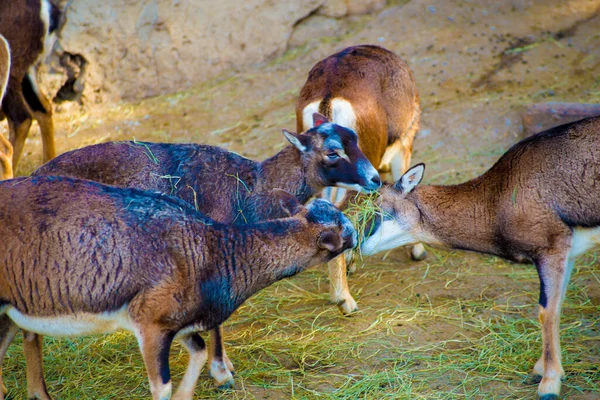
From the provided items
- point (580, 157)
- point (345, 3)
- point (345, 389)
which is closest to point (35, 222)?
point (345, 389)

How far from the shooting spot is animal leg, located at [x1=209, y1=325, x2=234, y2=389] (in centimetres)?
577

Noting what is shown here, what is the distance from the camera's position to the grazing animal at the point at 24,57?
912 centimetres

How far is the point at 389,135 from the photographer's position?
764cm

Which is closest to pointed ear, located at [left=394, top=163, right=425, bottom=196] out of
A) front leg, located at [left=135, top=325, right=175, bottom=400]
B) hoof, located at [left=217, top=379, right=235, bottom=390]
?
hoof, located at [left=217, top=379, right=235, bottom=390]

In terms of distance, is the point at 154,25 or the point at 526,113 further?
the point at 154,25

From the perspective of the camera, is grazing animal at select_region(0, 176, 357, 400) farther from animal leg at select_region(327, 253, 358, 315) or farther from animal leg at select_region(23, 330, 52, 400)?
animal leg at select_region(327, 253, 358, 315)

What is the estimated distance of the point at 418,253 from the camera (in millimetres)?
7914

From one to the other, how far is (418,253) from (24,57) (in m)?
4.92

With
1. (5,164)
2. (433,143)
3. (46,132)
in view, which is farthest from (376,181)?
(46,132)

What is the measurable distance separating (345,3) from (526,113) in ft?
11.8

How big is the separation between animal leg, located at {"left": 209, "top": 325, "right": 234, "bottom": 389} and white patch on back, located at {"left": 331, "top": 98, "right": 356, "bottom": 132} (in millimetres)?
2135

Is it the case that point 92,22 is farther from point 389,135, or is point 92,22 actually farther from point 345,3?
point 389,135

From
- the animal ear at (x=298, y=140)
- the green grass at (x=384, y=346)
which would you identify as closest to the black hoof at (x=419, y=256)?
the green grass at (x=384, y=346)

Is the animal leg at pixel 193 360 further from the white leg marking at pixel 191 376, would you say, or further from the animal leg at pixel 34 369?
the animal leg at pixel 34 369
